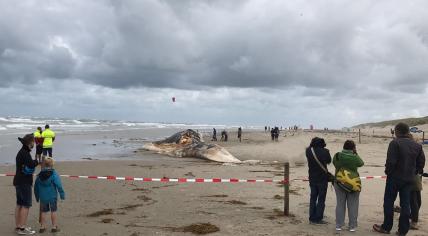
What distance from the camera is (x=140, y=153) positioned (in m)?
24.6

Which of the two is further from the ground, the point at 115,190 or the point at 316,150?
the point at 316,150

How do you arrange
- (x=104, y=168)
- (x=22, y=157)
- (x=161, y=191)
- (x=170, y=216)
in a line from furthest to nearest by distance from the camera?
(x=104, y=168) < (x=161, y=191) < (x=170, y=216) < (x=22, y=157)

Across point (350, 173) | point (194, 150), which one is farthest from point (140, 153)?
point (350, 173)

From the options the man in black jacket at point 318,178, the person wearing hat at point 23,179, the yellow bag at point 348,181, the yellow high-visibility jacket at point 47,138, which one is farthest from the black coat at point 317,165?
the yellow high-visibility jacket at point 47,138

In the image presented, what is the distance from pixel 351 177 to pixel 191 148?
51.3ft

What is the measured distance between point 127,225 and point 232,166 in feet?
33.5

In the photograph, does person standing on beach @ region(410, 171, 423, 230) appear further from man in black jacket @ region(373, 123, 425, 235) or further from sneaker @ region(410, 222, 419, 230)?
man in black jacket @ region(373, 123, 425, 235)

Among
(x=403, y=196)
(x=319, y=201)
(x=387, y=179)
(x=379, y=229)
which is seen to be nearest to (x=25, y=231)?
(x=319, y=201)

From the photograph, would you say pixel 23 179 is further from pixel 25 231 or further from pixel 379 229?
pixel 379 229

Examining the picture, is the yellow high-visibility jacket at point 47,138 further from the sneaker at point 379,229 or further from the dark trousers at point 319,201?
the sneaker at point 379,229

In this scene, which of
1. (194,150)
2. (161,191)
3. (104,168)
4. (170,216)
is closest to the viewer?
(170,216)

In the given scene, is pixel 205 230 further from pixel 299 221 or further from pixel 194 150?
pixel 194 150

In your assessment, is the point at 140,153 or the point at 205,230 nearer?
the point at 205,230

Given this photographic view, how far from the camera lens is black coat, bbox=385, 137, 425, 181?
22.9ft
